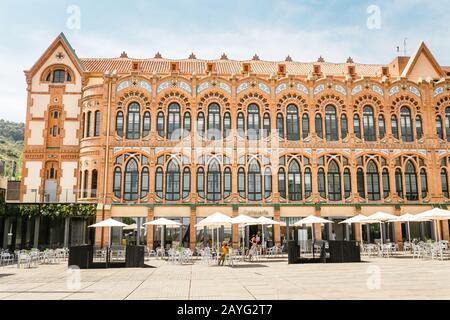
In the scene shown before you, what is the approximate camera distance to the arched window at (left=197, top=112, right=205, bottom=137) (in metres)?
37.2

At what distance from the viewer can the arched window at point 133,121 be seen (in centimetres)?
3666

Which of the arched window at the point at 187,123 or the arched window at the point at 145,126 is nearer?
the arched window at the point at 145,126

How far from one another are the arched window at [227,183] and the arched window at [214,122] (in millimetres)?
3073

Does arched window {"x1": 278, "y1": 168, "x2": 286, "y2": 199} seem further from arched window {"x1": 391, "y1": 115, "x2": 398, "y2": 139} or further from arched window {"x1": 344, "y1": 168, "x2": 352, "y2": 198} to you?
arched window {"x1": 391, "y1": 115, "x2": 398, "y2": 139}

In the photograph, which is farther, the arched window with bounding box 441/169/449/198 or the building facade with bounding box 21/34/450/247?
the arched window with bounding box 441/169/449/198

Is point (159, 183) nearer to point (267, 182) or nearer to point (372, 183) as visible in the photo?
point (267, 182)

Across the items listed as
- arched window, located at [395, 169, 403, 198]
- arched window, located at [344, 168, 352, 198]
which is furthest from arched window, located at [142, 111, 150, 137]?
arched window, located at [395, 169, 403, 198]

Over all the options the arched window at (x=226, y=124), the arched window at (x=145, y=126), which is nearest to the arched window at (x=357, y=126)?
the arched window at (x=226, y=124)

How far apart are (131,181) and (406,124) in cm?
2524

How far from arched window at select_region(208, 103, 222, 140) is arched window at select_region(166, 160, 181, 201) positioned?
393 centimetres

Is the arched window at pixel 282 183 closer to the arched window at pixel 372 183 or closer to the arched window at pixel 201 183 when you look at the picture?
the arched window at pixel 201 183

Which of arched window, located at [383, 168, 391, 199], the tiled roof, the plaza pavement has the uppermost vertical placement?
the tiled roof
